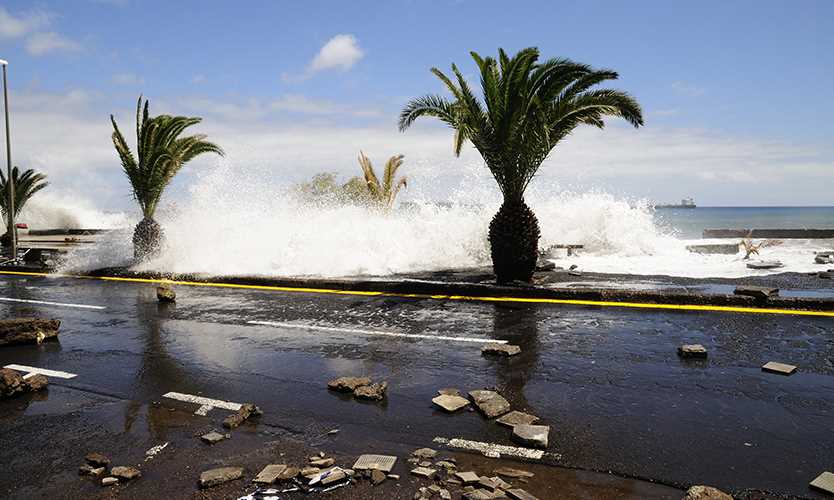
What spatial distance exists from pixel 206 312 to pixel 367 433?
620 centimetres

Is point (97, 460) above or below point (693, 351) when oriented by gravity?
below

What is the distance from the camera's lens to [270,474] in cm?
340

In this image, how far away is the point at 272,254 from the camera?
16.0 m

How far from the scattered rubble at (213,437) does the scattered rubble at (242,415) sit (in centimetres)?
16

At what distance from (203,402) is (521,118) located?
8533 mm

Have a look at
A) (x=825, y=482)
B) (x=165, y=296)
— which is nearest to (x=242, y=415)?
(x=825, y=482)

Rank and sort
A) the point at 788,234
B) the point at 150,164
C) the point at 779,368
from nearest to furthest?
1. the point at 779,368
2. the point at 150,164
3. the point at 788,234

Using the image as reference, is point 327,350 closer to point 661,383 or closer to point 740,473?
point 661,383

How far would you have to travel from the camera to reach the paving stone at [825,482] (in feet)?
10.00

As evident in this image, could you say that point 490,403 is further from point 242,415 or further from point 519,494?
point 242,415

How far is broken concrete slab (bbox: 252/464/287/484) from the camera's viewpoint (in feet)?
10.9

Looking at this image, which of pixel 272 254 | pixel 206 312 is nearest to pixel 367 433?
pixel 206 312

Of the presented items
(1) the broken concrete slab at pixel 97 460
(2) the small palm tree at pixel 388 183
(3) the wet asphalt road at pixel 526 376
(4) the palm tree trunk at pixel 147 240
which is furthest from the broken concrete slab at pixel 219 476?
(2) the small palm tree at pixel 388 183

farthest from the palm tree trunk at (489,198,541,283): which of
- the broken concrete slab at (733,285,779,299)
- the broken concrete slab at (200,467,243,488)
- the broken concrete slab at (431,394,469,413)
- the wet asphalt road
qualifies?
the broken concrete slab at (200,467,243,488)
